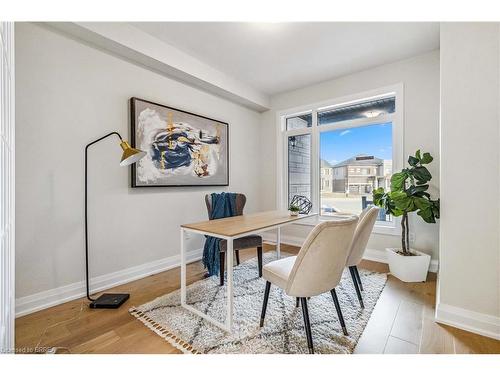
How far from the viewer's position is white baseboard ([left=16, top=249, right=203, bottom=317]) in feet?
6.13

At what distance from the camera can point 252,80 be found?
352cm

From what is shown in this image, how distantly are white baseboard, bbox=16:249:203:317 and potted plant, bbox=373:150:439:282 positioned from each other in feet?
8.10

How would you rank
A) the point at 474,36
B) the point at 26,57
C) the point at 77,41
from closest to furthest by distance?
the point at 474,36 < the point at 26,57 < the point at 77,41

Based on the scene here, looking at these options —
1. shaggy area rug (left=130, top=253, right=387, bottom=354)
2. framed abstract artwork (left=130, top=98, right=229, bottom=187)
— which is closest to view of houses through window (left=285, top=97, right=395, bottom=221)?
framed abstract artwork (left=130, top=98, right=229, bottom=187)

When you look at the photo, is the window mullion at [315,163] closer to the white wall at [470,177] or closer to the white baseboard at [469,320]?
the white wall at [470,177]

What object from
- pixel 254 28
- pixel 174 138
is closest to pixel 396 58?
pixel 254 28

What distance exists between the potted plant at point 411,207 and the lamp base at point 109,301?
274 centimetres

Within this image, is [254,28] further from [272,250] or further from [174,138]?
[272,250]

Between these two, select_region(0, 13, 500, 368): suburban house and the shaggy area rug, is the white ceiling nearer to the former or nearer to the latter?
select_region(0, 13, 500, 368): suburban house

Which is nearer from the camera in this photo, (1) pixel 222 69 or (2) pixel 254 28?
(2) pixel 254 28

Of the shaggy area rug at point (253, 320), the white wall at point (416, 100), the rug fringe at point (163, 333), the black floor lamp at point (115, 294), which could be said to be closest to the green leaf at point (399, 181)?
the white wall at point (416, 100)

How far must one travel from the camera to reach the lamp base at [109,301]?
1.94m

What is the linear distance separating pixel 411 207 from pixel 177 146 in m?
2.66
